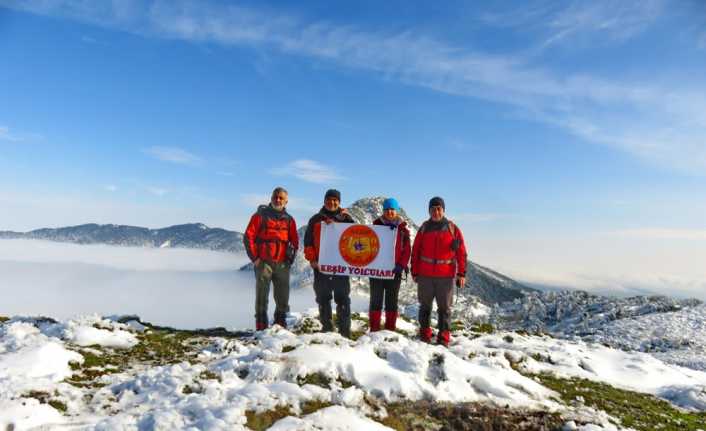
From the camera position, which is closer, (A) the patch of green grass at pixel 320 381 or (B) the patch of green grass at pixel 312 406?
(B) the patch of green grass at pixel 312 406

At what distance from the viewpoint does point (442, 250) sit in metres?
12.6

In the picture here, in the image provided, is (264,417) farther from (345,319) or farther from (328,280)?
(328,280)

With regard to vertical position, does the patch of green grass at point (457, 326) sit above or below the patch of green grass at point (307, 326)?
below

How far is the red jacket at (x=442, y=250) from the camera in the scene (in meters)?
12.6

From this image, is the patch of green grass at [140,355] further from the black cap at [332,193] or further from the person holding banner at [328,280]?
the black cap at [332,193]

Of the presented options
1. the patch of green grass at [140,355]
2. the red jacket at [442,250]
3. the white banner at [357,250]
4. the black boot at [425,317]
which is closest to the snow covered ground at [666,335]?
the black boot at [425,317]

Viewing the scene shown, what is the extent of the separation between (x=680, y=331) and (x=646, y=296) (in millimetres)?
16769

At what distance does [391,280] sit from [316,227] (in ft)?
8.82

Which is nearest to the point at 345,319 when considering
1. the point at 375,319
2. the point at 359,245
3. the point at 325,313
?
the point at 325,313

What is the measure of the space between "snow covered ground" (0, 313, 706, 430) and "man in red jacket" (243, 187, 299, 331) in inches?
65.0

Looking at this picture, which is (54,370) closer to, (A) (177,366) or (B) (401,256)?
(A) (177,366)

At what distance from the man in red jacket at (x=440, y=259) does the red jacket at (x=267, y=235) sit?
3.92m

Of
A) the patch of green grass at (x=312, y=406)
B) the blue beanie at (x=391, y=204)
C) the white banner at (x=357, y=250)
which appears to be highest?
the blue beanie at (x=391, y=204)

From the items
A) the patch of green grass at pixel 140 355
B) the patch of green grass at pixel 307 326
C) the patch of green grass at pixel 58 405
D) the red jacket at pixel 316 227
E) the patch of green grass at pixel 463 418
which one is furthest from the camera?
the patch of green grass at pixel 307 326
